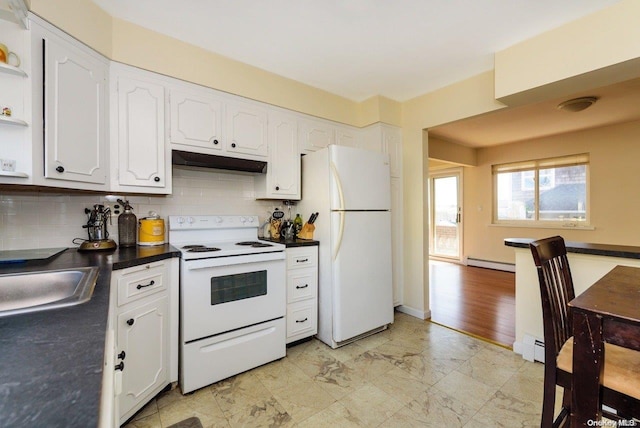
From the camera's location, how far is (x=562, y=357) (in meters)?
1.21

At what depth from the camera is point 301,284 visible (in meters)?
2.48

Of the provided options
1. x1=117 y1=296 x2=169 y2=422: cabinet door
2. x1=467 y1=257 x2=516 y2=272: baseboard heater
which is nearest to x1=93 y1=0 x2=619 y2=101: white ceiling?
x1=117 y1=296 x2=169 y2=422: cabinet door

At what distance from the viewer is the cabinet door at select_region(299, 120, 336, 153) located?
2.84 m

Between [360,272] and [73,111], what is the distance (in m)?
2.34

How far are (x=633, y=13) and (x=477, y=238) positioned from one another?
4644 mm

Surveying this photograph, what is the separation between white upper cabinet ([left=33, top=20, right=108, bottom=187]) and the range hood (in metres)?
0.45

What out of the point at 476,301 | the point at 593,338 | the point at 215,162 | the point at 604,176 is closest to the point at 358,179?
the point at 215,162

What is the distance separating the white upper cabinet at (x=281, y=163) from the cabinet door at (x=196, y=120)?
1.58 ft

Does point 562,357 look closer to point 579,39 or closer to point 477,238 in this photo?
point 579,39

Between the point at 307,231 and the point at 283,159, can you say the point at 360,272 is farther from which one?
the point at 283,159

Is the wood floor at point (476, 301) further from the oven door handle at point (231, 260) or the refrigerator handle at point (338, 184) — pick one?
the oven door handle at point (231, 260)

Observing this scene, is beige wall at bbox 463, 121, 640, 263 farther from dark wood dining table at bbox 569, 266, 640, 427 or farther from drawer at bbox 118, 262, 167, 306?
drawer at bbox 118, 262, 167, 306

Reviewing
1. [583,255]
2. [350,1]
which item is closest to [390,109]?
[350,1]

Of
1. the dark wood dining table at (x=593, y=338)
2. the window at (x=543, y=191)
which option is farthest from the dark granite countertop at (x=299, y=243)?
the window at (x=543, y=191)
